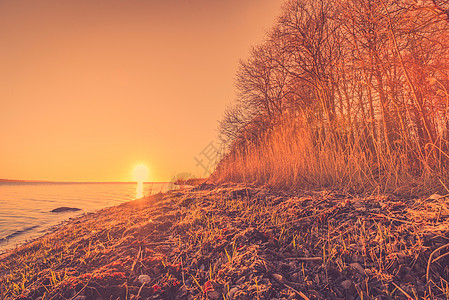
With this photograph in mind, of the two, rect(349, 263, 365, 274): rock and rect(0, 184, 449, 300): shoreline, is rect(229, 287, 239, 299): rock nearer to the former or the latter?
rect(0, 184, 449, 300): shoreline

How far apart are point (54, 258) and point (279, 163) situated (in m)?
4.37

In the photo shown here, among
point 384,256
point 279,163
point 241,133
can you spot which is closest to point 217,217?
point 384,256

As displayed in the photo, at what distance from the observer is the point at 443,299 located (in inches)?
48.3

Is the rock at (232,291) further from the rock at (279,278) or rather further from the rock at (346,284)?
the rock at (346,284)

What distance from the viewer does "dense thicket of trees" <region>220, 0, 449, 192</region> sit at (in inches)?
124

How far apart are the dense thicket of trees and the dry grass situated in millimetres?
108

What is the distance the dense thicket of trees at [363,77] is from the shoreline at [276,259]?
1053 millimetres

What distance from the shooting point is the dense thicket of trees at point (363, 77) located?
3.16 meters

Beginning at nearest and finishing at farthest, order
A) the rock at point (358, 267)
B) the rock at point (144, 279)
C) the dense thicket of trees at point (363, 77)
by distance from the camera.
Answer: the rock at point (358, 267), the rock at point (144, 279), the dense thicket of trees at point (363, 77)

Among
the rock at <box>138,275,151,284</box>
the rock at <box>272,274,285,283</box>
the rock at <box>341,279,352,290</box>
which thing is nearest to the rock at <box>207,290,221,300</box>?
the rock at <box>272,274,285,283</box>

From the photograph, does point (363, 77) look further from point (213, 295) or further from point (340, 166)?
point (213, 295)

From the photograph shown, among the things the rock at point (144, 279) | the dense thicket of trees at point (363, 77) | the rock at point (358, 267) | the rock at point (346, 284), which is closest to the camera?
the rock at point (346, 284)

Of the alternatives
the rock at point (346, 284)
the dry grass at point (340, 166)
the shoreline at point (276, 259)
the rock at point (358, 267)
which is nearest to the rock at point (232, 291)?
the shoreline at point (276, 259)

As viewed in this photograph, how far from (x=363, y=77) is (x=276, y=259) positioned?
3.41m
